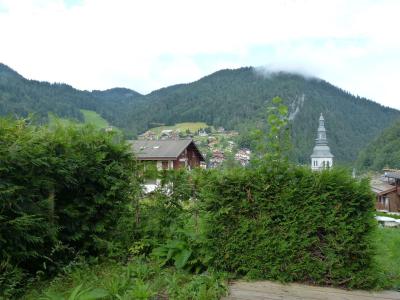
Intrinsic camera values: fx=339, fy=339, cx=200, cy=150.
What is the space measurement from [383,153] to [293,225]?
3043 inches

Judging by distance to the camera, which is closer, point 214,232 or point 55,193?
point 214,232

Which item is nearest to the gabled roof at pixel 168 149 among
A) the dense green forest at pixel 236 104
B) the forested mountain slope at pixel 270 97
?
the dense green forest at pixel 236 104

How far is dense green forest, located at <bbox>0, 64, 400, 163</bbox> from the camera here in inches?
3652

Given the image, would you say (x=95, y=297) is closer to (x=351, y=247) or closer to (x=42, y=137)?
(x=42, y=137)

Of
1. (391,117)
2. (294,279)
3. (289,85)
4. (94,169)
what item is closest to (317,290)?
(294,279)

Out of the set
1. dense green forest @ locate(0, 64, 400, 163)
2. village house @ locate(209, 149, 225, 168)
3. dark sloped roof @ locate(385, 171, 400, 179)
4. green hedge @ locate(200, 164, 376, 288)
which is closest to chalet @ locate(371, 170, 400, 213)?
dark sloped roof @ locate(385, 171, 400, 179)

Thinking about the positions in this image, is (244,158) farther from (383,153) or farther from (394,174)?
(383,153)

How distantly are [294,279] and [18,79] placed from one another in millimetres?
114708

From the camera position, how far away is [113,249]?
17.7ft

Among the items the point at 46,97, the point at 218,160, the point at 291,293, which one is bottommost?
the point at 291,293

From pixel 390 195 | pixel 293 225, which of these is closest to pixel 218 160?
pixel 293 225

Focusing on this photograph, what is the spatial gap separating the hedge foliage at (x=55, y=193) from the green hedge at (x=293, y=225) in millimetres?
2016

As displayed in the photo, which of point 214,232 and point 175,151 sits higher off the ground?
point 175,151

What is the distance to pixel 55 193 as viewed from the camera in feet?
16.4
